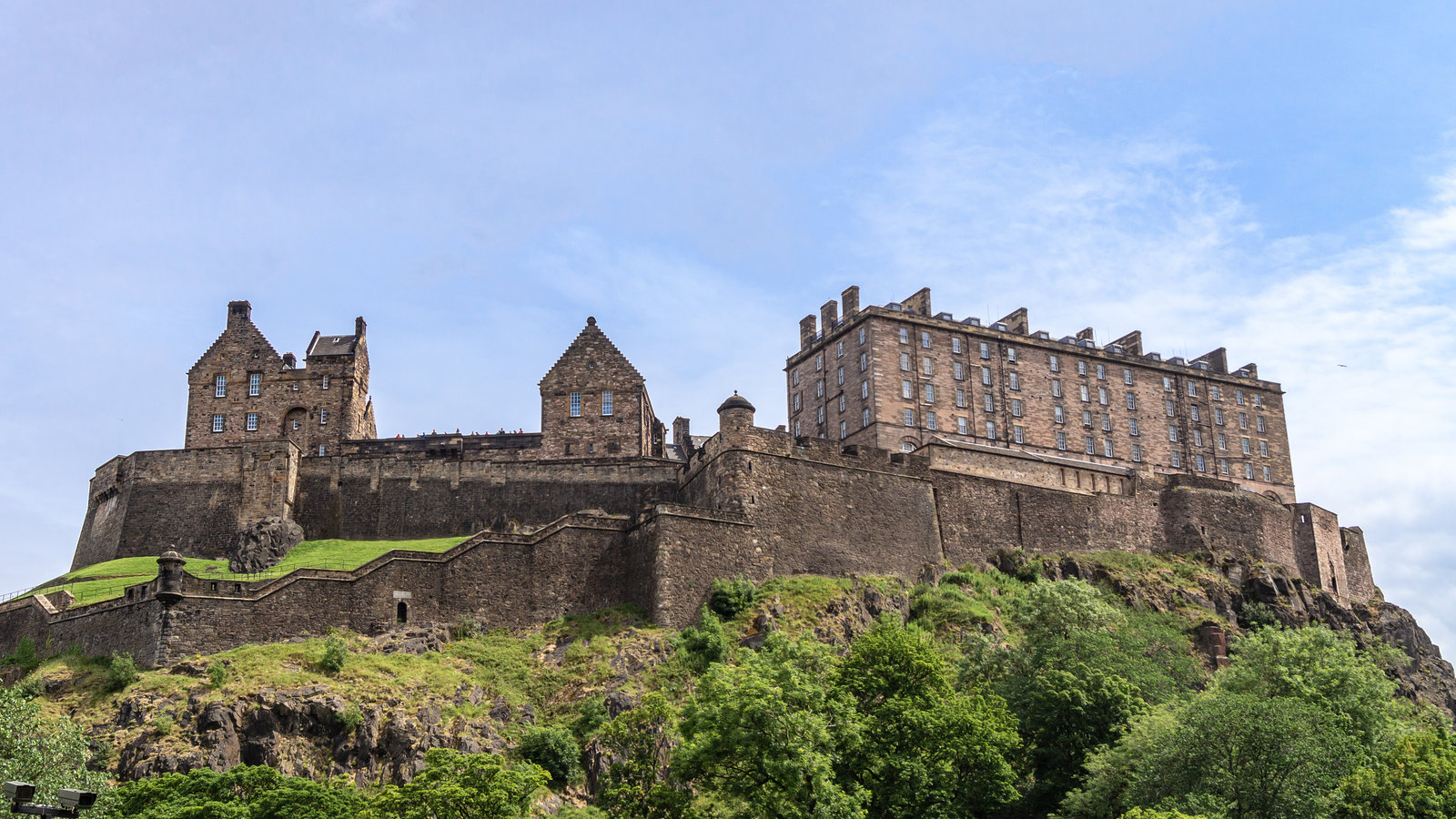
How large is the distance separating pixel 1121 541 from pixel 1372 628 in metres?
15.3

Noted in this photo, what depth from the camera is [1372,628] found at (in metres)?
76.9

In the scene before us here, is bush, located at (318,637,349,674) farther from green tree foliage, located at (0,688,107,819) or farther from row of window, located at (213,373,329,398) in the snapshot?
row of window, located at (213,373,329,398)

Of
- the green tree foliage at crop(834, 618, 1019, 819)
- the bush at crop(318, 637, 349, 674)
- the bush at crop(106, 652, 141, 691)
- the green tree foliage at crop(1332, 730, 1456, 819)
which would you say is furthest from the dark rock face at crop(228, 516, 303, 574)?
the green tree foliage at crop(1332, 730, 1456, 819)

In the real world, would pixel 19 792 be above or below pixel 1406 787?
above

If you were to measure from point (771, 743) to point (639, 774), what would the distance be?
174 inches

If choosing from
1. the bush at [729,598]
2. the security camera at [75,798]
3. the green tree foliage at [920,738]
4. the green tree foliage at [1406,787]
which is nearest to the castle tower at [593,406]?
the bush at [729,598]

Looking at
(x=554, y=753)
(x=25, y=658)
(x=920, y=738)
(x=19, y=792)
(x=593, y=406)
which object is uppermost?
(x=593, y=406)

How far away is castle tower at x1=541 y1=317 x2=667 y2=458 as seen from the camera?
7394cm

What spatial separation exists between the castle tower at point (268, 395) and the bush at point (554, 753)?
33.5m

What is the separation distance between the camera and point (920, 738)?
43781 mm

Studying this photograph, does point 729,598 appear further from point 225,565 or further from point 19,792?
point 19,792

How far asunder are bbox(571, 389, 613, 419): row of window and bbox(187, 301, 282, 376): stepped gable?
17.3m

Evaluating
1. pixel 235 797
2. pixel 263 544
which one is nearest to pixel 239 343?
pixel 263 544

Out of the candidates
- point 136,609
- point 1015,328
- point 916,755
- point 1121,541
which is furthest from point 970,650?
point 1015,328
